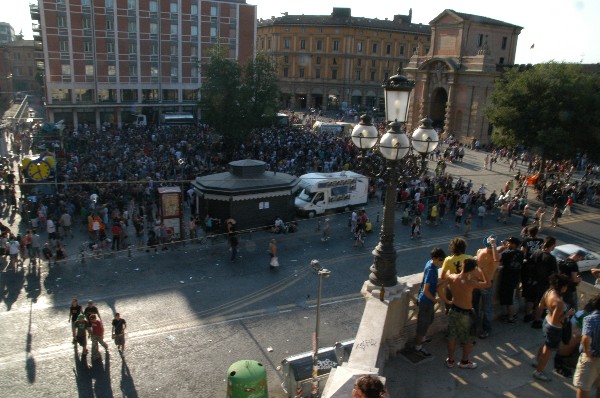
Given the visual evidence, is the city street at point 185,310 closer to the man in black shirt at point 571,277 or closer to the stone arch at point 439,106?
the man in black shirt at point 571,277

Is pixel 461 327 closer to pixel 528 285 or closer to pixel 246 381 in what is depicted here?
pixel 528 285

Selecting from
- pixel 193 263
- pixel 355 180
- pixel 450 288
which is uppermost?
pixel 450 288

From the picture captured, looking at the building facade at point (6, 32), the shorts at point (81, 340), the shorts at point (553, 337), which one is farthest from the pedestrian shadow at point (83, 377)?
→ the building facade at point (6, 32)

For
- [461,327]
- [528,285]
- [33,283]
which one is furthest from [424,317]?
[33,283]

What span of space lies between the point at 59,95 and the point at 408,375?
54017 mm

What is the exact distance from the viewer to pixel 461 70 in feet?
169

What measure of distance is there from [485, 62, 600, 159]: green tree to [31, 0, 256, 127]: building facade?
29535 mm

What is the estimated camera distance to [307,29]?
259 feet

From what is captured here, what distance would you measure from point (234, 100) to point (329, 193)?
1638cm

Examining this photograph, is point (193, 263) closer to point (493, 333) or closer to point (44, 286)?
point (44, 286)

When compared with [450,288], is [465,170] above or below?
below

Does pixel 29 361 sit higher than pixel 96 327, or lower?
lower

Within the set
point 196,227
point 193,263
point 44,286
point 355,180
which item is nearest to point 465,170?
point 355,180

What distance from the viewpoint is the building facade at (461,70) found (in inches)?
1977
